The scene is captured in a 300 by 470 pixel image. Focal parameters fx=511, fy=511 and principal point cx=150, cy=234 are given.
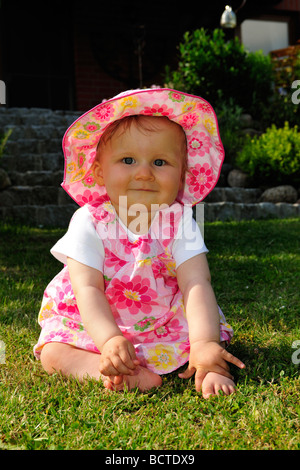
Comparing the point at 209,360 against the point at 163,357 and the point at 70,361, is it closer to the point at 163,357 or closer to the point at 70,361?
the point at 163,357

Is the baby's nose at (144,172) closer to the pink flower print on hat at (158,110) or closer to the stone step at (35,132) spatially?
the pink flower print on hat at (158,110)

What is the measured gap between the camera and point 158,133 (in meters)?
2.01

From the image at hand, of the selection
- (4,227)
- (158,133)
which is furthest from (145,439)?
(4,227)

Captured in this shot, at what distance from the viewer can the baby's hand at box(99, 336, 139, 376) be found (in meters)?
1.68

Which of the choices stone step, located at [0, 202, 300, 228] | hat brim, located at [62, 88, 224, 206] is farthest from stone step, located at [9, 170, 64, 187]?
hat brim, located at [62, 88, 224, 206]

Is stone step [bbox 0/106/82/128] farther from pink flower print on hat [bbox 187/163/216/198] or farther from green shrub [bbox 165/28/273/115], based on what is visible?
pink flower print on hat [bbox 187/163/216/198]

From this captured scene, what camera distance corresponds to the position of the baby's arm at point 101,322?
1.69 metres

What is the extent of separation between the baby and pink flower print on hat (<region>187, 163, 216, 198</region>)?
3.1 inches

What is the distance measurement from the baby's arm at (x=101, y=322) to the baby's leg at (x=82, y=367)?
80mm

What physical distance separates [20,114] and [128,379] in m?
Answer: 7.66

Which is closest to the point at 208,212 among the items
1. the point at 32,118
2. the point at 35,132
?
the point at 35,132

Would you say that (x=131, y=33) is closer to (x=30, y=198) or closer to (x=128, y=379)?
(x=30, y=198)

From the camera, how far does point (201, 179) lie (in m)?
Answer: 2.31

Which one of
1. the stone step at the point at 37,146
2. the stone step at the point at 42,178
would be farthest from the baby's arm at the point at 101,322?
the stone step at the point at 37,146
